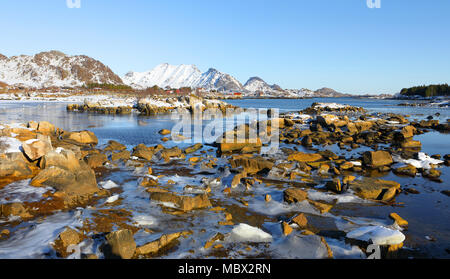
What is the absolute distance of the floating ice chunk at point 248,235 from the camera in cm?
682

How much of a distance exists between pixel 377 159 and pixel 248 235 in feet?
39.4

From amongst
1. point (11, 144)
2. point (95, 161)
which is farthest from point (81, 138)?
point (11, 144)

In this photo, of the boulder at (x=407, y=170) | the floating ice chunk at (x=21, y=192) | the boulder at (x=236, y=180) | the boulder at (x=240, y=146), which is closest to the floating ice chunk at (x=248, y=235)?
the boulder at (x=236, y=180)

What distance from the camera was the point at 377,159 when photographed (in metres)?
15.2

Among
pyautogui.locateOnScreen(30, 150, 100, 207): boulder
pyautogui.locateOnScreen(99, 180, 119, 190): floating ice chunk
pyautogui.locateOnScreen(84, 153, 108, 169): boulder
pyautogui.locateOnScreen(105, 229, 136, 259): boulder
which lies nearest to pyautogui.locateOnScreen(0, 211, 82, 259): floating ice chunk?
pyautogui.locateOnScreen(30, 150, 100, 207): boulder

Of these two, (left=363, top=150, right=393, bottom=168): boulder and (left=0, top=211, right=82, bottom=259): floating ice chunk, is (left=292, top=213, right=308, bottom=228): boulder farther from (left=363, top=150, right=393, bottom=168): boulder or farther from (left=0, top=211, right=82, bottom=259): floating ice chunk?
(left=363, top=150, right=393, bottom=168): boulder

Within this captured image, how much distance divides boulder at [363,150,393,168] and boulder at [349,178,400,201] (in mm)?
4365

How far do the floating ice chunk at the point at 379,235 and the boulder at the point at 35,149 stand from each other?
13.4 metres

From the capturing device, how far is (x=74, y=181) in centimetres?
1012

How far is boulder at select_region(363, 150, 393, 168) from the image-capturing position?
1505 centimetres

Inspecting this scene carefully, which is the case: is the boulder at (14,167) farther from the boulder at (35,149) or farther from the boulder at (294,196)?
the boulder at (294,196)
